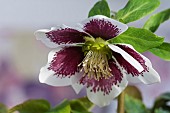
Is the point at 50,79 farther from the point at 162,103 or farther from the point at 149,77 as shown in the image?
the point at 162,103

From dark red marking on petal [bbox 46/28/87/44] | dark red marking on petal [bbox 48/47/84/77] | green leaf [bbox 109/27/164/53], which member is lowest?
dark red marking on petal [bbox 48/47/84/77]

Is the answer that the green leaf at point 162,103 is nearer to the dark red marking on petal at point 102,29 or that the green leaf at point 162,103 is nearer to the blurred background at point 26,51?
the dark red marking on petal at point 102,29

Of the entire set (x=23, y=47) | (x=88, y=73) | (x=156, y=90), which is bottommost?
(x=156, y=90)

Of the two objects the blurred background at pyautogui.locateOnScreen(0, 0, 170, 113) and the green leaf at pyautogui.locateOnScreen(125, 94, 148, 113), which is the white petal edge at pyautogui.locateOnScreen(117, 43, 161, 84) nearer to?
the green leaf at pyautogui.locateOnScreen(125, 94, 148, 113)

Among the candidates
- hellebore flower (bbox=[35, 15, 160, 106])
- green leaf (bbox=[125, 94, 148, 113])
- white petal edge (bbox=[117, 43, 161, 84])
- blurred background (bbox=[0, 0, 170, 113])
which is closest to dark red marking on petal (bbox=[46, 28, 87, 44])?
hellebore flower (bbox=[35, 15, 160, 106])

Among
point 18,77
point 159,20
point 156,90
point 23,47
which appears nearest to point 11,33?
point 23,47

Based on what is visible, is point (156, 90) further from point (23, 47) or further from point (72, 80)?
point (72, 80)

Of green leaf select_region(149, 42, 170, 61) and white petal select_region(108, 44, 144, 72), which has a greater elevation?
white petal select_region(108, 44, 144, 72)
